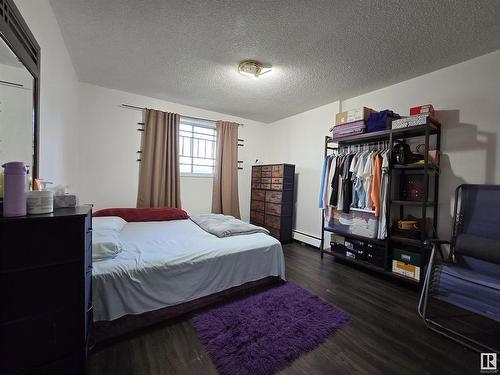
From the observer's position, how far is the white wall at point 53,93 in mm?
1474

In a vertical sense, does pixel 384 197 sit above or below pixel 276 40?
below

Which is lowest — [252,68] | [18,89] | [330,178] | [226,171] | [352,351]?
[352,351]

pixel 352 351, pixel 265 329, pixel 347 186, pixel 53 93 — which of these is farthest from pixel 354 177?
pixel 53 93

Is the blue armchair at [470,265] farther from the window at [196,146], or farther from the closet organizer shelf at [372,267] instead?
the window at [196,146]

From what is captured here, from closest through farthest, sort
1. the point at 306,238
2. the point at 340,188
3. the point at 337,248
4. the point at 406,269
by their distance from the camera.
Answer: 1. the point at 406,269
2. the point at 340,188
3. the point at 337,248
4. the point at 306,238

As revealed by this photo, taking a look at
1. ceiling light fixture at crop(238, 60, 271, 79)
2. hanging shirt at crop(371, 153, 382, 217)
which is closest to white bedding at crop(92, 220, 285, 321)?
hanging shirt at crop(371, 153, 382, 217)

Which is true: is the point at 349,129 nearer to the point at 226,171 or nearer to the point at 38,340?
the point at 226,171

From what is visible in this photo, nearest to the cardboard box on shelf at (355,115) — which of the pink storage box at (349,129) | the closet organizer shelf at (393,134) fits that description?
the pink storage box at (349,129)

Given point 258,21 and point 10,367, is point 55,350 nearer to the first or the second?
point 10,367

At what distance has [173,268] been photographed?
164 centimetres

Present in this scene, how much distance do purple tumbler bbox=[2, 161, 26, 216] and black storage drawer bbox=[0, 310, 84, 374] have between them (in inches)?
18.4

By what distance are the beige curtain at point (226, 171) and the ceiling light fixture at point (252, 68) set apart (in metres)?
1.68

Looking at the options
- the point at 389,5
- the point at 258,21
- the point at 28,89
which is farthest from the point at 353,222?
the point at 28,89

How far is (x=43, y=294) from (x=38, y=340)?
210 mm
